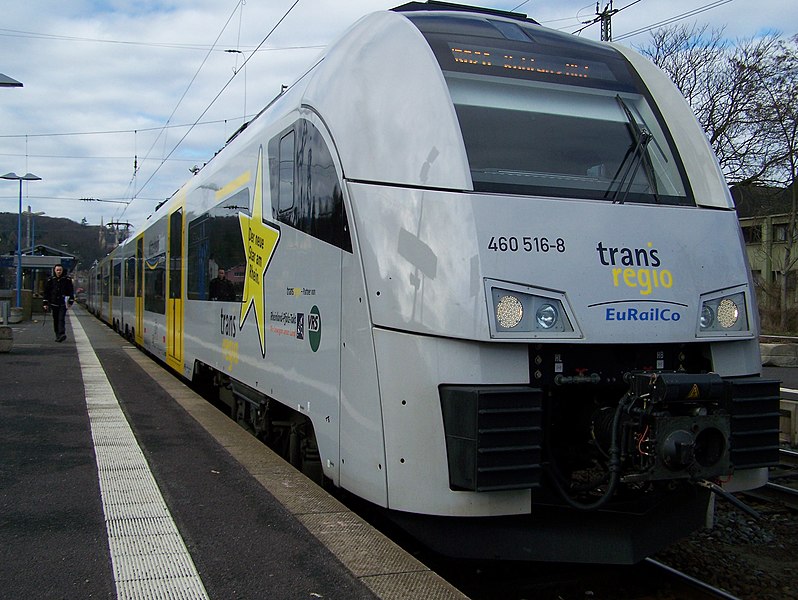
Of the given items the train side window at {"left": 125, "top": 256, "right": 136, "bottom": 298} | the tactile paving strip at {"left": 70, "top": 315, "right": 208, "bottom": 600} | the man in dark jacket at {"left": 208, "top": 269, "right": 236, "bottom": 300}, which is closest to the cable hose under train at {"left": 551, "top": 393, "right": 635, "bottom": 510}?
the tactile paving strip at {"left": 70, "top": 315, "right": 208, "bottom": 600}

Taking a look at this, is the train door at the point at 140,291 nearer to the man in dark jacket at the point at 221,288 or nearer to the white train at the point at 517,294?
the man in dark jacket at the point at 221,288

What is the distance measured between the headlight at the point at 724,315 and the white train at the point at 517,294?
0.01 metres

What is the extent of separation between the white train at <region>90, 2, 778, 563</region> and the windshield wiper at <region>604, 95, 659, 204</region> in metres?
0.01

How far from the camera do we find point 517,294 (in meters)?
3.72

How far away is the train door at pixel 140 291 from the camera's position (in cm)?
1544

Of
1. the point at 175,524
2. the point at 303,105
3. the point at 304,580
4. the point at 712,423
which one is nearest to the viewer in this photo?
the point at 304,580

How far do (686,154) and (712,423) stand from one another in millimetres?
1704

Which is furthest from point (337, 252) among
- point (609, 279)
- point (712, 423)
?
point (712, 423)

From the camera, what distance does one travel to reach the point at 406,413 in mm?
3754

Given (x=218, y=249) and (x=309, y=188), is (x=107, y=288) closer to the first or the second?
(x=218, y=249)

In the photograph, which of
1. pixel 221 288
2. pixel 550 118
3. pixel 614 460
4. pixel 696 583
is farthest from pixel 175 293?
pixel 614 460

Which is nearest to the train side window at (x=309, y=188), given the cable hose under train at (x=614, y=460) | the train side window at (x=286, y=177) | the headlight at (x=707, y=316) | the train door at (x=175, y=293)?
the train side window at (x=286, y=177)

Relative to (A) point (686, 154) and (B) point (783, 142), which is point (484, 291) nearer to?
(A) point (686, 154)

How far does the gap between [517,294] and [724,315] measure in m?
1.25
